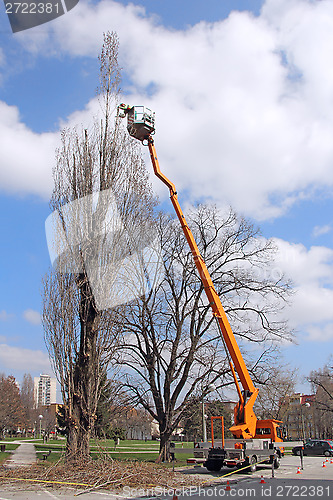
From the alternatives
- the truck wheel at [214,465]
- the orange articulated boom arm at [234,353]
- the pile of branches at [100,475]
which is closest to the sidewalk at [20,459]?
the pile of branches at [100,475]

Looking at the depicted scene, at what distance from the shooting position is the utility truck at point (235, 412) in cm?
1554

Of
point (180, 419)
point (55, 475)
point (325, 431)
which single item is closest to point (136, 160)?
point (55, 475)

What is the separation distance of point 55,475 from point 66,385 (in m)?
2.92

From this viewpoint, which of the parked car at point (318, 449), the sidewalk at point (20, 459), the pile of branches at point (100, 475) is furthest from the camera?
the parked car at point (318, 449)

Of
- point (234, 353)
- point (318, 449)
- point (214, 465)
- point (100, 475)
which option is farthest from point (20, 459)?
point (318, 449)

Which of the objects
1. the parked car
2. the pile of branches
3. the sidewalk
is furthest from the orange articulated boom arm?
the parked car

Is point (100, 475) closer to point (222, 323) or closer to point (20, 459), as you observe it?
point (222, 323)

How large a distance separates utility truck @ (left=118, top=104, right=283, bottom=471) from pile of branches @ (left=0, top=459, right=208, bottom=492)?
2.57 metres

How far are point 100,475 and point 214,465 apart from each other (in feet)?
19.0

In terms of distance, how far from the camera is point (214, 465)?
53.5ft

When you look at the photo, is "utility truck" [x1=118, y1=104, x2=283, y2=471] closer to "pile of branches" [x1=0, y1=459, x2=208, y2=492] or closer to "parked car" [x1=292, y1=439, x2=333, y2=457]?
"pile of branches" [x1=0, y1=459, x2=208, y2=492]

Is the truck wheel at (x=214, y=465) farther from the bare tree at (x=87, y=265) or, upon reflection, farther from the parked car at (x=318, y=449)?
the parked car at (x=318, y=449)

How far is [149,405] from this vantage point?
22000 millimetres

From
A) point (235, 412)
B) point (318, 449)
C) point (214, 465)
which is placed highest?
point (235, 412)
